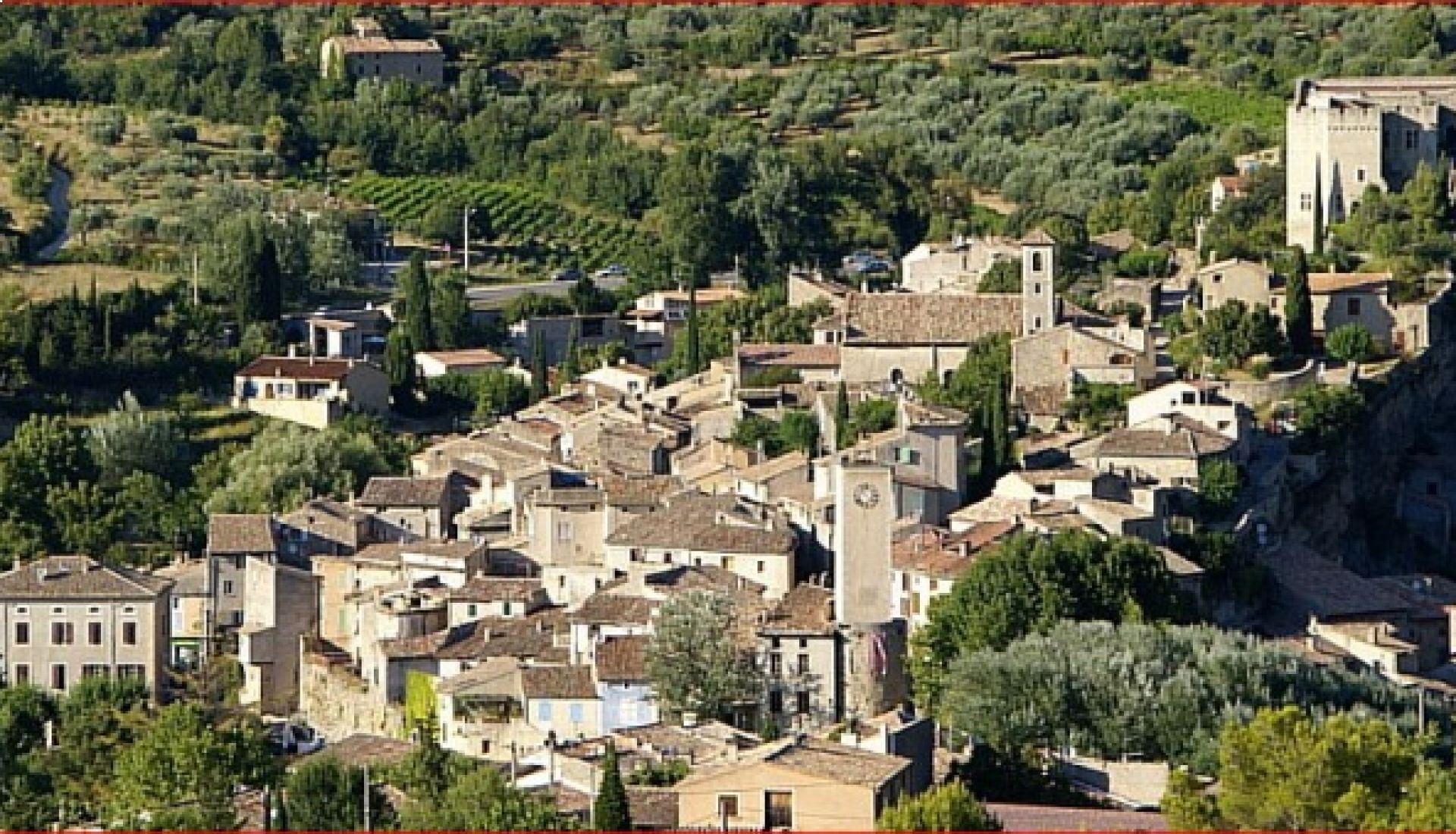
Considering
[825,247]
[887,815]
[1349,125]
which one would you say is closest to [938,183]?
[825,247]

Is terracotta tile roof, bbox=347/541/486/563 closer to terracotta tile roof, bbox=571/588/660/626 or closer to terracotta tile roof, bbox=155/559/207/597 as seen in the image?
terracotta tile roof, bbox=155/559/207/597

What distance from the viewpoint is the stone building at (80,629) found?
3894 centimetres

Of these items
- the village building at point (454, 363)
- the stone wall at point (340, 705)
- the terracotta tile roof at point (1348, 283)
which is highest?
the terracotta tile roof at point (1348, 283)

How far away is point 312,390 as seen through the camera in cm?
4862

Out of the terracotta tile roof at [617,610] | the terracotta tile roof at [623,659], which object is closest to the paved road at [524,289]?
the terracotta tile roof at [617,610]

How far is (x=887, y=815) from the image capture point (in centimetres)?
2791

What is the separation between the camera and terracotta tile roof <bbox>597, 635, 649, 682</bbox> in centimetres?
3484

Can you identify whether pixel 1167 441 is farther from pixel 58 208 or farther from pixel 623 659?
pixel 58 208

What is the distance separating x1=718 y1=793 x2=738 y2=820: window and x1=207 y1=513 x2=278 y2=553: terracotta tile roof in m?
11.8

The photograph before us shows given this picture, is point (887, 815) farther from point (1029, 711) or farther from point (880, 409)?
point (880, 409)

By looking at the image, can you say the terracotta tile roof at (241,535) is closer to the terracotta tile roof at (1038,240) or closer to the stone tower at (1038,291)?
the stone tower at (1038,291)

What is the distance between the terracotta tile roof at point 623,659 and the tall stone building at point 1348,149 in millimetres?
15768

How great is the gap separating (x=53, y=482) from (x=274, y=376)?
14.7 ft

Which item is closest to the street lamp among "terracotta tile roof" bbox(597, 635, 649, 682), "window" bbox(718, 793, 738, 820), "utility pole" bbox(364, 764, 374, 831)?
"terracotta tile roof" bbox(597, 635, 649, 682)
